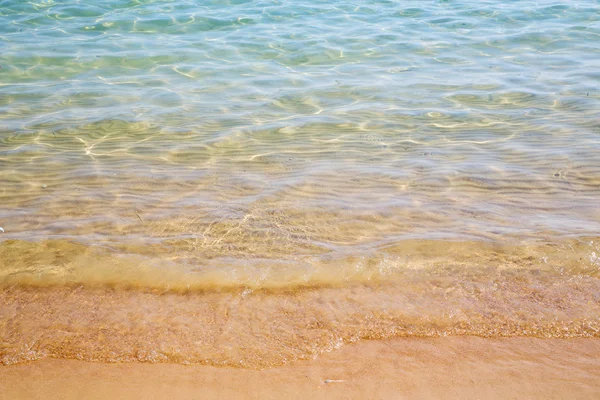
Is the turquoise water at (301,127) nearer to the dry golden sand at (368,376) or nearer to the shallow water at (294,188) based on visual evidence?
the shallow water at (294,188)

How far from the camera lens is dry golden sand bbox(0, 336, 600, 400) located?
2465 millimetres

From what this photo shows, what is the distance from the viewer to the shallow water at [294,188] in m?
2.99

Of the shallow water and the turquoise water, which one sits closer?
the shallow water

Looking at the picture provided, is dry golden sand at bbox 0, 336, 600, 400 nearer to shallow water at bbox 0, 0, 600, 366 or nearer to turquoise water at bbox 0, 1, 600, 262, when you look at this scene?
shallow water at bbox 0, 0, 600, 366

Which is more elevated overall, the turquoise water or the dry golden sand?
the turquoise water

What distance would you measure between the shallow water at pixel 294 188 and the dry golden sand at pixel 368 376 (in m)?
0.11

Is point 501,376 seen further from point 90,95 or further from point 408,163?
point 90,95

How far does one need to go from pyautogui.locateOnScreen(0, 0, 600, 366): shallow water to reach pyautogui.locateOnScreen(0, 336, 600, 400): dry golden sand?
11cm

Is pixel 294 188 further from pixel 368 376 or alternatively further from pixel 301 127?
pixel 368 376

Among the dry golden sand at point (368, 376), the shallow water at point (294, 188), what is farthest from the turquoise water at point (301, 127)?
the dry golden sand at point (368, 376)

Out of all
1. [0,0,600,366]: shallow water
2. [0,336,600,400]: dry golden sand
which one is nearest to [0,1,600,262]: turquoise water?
[0,0,600,366]: shallow water

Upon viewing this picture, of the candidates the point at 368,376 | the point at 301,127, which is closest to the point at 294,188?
the point at 301,127

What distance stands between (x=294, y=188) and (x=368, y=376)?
2.22 metres

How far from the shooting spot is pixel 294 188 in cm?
455
